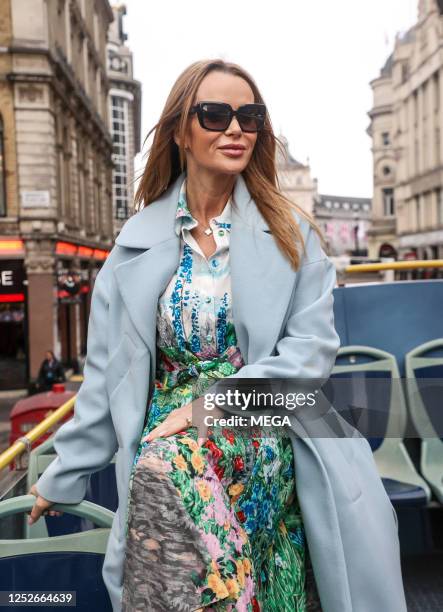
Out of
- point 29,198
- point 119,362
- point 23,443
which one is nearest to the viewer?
point 119,362

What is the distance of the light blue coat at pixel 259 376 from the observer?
6.25 ft

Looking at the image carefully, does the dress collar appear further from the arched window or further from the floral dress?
the arched window

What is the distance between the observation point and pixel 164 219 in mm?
2178

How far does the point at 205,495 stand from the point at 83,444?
514mm

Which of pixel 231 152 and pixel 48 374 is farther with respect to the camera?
pixel 48 374

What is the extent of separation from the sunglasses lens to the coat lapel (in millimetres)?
183

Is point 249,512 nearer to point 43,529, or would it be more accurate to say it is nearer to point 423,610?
point 43,529

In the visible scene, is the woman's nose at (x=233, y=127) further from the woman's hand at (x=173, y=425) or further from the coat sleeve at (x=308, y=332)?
the woman's hand at (x=173, y=425)

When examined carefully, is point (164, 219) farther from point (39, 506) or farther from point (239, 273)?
point (39, 506)

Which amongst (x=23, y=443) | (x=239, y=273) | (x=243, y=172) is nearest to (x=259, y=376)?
(x=239, y=273)

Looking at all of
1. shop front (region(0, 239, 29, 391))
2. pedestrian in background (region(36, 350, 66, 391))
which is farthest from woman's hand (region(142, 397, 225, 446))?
shop front (region(0, 239, 29, 391))

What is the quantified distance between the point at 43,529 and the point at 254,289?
1.36m

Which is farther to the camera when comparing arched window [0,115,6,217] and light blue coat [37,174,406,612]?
arched window [0,115,6,217]

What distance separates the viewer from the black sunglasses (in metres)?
2.06
